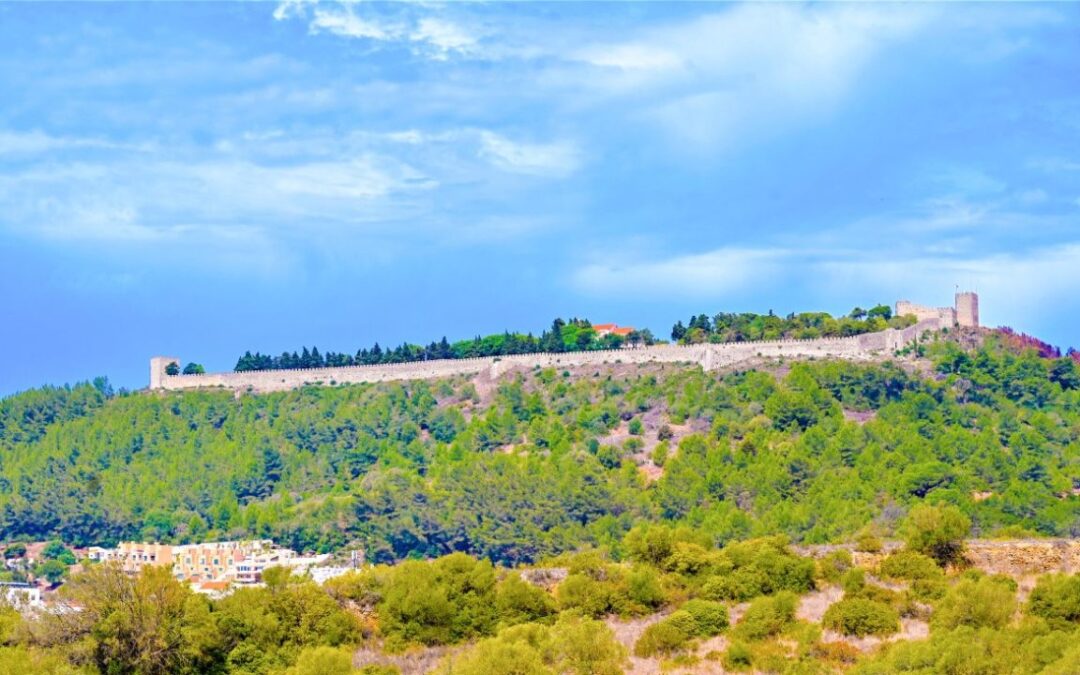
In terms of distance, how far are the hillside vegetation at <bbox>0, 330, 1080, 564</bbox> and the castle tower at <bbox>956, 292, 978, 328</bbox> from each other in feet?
7.56

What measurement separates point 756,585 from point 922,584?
9.64ft

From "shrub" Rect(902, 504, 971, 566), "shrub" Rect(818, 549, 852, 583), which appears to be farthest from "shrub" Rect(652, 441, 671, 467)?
"shrub" Rect(902, 504, 971, 566)

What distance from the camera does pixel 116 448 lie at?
7750cm

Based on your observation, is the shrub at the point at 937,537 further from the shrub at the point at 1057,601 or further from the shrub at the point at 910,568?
the shrub at the point at 1057,601

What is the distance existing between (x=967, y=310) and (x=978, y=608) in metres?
42.0

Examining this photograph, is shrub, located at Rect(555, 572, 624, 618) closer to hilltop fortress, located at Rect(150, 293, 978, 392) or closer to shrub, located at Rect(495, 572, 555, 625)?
shrub, located at Rect(495, 572, 555, 625)

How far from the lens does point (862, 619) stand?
26.4m

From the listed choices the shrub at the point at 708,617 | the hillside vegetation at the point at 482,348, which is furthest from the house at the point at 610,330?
the shrub at the point at 708,617

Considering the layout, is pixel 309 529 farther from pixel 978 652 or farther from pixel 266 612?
pixel 978 652

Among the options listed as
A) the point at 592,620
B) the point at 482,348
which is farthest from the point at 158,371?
the point at 592,620

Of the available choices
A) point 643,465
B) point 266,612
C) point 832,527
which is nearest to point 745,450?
point 643,465

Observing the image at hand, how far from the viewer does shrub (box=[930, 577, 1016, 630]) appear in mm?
25031

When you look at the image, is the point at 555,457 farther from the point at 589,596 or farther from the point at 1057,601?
the point at 1057,601

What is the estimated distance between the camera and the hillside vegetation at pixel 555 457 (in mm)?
51156
